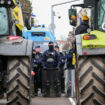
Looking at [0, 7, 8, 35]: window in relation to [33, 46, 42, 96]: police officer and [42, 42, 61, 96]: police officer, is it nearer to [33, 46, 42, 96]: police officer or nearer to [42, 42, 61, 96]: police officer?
[42, 42, 61, 96]: police officer

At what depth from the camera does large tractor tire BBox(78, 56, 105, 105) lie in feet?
22.0

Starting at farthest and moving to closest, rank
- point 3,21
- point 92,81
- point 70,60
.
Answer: point 70,60, point 3,21, point 92,81

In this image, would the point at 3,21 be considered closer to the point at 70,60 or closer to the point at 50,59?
the point at 50,59

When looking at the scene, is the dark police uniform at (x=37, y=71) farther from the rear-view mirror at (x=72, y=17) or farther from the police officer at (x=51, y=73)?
the rear-view mirror at (x=72, y=17)

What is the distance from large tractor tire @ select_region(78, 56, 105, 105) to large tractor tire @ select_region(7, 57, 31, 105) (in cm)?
113

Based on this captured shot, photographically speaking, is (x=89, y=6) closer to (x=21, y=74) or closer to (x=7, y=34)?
(x=7, y=34)

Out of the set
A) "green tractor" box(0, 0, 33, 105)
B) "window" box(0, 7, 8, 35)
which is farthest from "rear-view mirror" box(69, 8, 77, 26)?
"green tractor" box(0, 0, 33, 105)

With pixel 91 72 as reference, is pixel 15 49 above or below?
above

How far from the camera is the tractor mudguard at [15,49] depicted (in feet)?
24.0

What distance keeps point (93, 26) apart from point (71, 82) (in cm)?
643

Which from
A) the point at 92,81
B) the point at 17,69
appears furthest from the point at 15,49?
the point at 92,81

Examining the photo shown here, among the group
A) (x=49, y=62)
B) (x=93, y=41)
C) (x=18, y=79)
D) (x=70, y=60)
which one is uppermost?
(x=93, y=41)

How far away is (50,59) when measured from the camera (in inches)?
591

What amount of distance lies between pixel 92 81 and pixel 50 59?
830cm
